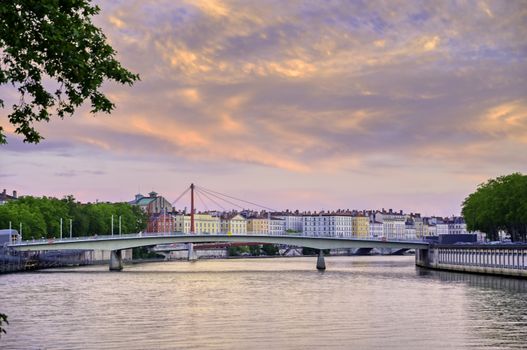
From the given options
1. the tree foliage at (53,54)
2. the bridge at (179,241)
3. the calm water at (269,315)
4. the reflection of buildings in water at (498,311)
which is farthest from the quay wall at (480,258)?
the tree foliage at (53,54)

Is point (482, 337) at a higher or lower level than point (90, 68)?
lower

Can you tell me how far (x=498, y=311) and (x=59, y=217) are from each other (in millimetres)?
91311

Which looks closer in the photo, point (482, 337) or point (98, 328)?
point (482, 337)

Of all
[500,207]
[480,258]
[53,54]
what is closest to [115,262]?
[480,258]

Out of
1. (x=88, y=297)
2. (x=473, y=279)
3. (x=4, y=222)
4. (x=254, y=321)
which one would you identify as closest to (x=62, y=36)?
(x=254, y=321)

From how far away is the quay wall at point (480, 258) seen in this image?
7419 centimetres

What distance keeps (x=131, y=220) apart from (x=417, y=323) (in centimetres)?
11607

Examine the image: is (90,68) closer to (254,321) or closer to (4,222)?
(254,321)

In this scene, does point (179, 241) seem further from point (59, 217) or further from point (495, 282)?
point (495, 282)

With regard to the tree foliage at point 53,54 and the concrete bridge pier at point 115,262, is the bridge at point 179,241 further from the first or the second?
the tree foliage at point 53,54

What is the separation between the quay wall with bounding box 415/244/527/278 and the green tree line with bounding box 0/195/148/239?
168 feet

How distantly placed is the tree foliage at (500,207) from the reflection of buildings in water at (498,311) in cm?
2183

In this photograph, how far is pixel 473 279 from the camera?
74.9m

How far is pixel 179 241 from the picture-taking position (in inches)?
4080
